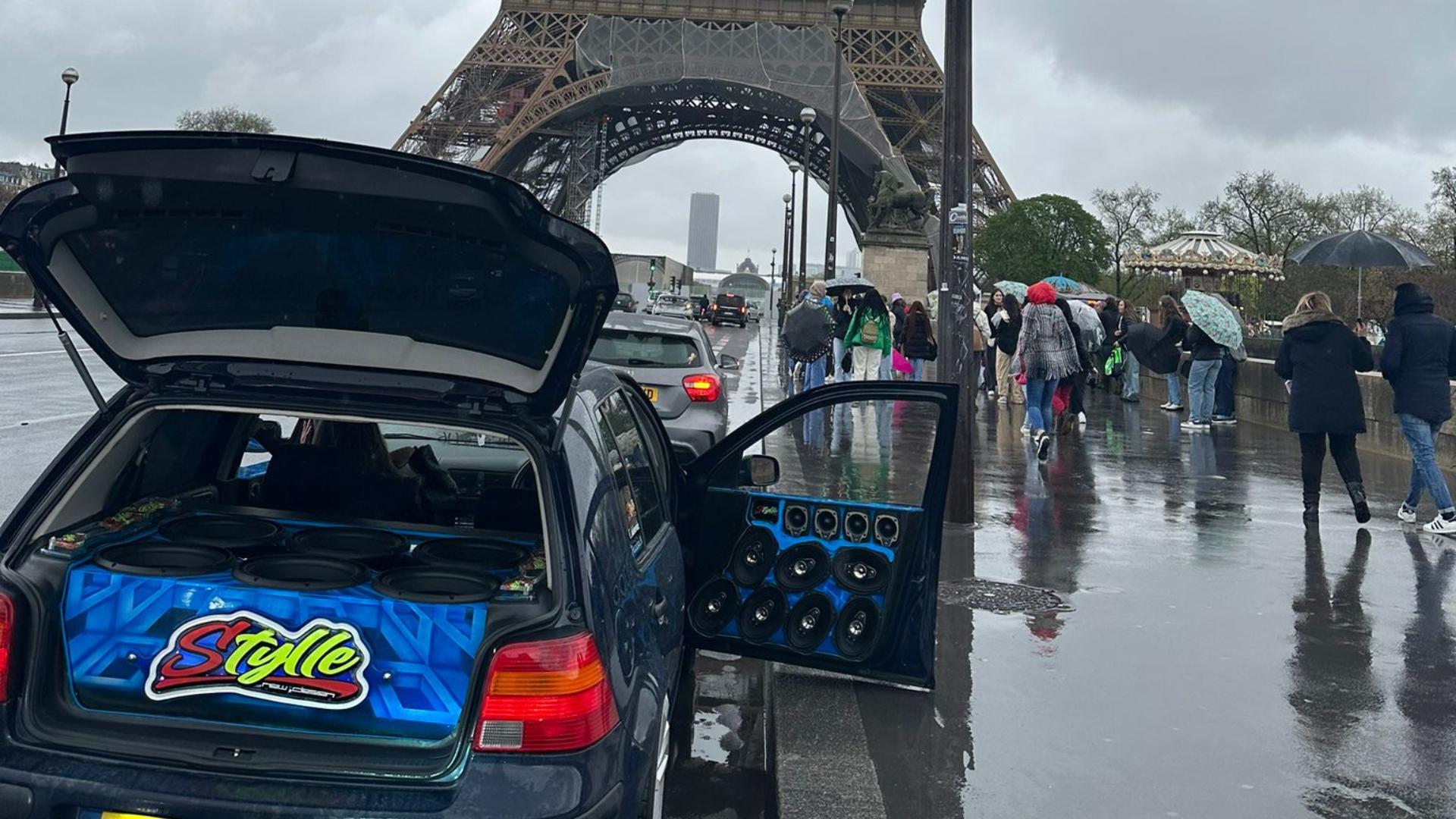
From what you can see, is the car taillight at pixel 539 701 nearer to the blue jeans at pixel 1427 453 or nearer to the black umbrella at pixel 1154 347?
the blue jeans at pixel 1427 453

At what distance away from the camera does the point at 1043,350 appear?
13.8 m

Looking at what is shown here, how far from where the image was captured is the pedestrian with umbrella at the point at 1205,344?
56.1 ft

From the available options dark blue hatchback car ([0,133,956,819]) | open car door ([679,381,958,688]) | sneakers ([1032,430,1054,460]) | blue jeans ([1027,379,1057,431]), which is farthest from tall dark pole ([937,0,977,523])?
dark blue hatchback car ([0,133,956,819])

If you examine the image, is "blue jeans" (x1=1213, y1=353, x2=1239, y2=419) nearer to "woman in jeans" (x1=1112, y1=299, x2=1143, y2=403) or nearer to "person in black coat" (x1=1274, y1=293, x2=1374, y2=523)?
"woman in jeans" (x1=1112, y1=299, x2=1143, y2=403)

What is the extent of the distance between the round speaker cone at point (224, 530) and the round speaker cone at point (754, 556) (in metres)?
1.86

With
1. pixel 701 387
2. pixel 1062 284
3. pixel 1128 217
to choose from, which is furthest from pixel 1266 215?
pixel 701 387

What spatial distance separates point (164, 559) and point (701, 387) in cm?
881

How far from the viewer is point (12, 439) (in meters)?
11.4

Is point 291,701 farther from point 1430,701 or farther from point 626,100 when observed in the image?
point 626,100

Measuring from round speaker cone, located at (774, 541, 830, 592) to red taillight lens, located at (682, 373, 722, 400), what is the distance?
22.5ft

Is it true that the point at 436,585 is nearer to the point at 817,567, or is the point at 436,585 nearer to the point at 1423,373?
the point at 817,567

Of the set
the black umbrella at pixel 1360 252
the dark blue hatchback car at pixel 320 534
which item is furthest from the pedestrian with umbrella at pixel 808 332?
the dark blue hatchback car at pixel 320 534

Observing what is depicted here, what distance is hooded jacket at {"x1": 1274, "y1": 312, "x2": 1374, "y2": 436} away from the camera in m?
9.64

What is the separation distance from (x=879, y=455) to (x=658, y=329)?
3.02 metres
